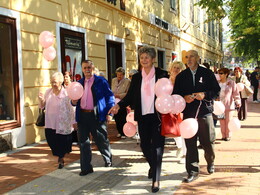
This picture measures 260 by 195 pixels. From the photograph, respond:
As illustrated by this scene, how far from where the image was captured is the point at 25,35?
8.48 m

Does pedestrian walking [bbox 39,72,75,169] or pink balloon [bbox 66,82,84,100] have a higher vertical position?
pink balloon [bbox 66,82,84,100]

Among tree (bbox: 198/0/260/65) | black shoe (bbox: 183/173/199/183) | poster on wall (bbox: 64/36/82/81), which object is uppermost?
tree (bbox: 198/0/260/65)

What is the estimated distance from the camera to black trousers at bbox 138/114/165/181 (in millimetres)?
4762

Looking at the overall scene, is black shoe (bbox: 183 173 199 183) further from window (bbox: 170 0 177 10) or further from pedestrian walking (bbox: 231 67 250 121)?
window (bbox: 170 0 177 10)

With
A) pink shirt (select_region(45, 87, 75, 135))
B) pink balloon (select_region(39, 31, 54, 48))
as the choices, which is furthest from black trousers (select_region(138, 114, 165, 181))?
pink balloon (select_region(39, 31, 54, 48))

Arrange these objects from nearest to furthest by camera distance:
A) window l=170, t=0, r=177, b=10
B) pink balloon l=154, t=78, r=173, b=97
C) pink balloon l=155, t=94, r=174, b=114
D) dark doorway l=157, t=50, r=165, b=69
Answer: pink balloon l=155, t=94, r=174, b=114
pink balloon l=154, t=78, r=173, b=97
dark doorway l=157, t=50, r=165, b=69
window l=170, t=0, r=177, b=10

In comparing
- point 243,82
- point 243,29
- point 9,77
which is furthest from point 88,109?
point 243,29

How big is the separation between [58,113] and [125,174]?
60.7 inches

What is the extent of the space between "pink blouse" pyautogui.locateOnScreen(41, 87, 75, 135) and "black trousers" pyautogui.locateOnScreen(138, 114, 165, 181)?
5.27 ft

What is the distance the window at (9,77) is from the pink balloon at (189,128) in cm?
469

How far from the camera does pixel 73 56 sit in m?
10.7

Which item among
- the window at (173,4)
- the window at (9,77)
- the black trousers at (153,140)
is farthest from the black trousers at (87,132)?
the window at (173,4)

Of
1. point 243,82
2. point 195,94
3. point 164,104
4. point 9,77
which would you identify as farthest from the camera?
point 243,82

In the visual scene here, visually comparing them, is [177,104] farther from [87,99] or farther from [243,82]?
[243,82]
